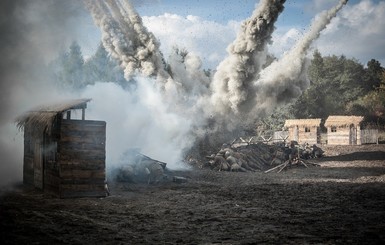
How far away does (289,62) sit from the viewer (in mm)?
31359

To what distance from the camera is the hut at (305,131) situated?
1945 inches

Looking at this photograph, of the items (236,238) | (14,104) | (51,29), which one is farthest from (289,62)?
(236,238)

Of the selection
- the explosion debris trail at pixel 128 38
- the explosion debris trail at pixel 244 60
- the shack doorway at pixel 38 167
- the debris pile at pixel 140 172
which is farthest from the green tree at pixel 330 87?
the shack doorway at pixel 38 167

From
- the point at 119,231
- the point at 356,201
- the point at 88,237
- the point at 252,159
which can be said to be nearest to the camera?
the point at 88,237

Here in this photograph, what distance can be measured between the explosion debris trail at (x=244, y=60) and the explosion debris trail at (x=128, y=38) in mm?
5394

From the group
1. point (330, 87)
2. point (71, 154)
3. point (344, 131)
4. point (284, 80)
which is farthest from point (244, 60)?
point (330, 87)

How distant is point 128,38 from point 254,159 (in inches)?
590

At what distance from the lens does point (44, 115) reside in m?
15.0

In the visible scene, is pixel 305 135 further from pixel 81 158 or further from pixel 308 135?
pixel 81 158

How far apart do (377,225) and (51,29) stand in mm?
22782

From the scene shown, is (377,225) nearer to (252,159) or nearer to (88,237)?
(88,237)

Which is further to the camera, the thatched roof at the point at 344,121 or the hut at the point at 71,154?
the thatched roof at the point at 344,121

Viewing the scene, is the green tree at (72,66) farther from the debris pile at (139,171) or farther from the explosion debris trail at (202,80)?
the debris pile at (139,171)

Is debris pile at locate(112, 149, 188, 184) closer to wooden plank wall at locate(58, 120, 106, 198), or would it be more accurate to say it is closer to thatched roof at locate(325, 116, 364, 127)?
wooden plank wall at locate(58, 120, 106, 198)
